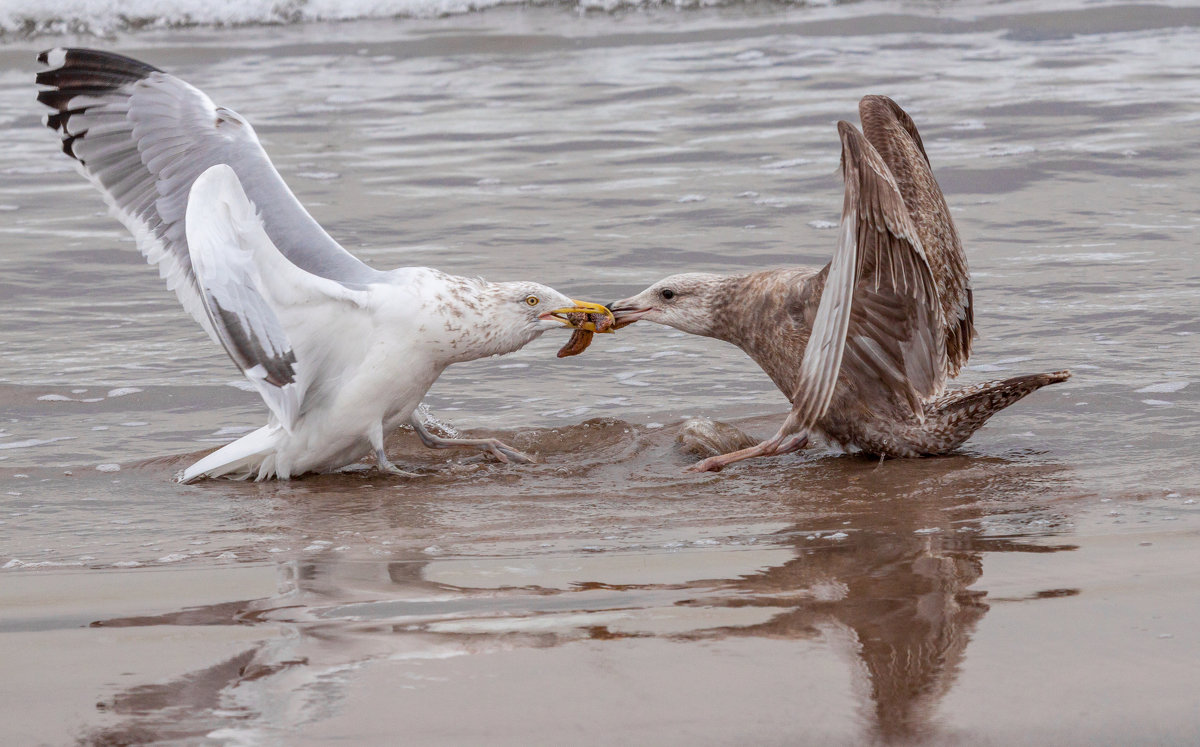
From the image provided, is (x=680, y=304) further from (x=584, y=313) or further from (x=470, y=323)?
(x=470, y=323)

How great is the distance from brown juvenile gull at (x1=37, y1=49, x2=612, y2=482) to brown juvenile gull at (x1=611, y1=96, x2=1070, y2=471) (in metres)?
0.56

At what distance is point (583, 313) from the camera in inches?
206

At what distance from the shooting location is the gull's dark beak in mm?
5207

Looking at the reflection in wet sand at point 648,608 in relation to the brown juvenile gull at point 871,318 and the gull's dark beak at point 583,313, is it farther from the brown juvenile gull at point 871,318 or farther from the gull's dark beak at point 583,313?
the gull's dark beak at point 583,313

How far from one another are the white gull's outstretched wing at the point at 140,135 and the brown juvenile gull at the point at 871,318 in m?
1.57

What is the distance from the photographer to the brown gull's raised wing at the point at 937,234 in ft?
17.2

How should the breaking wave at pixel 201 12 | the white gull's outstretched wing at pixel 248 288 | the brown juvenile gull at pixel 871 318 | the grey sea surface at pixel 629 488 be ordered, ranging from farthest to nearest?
the breaking wave at pixel 201 12
the brown juvenile gull at pixel 871 318
the white gull's outstretched wing at pixel 248 288
the grey sea surface at pixel 629 488

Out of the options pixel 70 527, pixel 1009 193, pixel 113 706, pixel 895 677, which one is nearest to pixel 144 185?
pixel 70 527

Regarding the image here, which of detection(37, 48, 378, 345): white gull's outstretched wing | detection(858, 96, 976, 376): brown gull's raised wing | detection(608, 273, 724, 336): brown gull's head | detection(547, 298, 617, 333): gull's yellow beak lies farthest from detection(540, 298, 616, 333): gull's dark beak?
detection(858, 96, 976, 376): brown gull's raised wing

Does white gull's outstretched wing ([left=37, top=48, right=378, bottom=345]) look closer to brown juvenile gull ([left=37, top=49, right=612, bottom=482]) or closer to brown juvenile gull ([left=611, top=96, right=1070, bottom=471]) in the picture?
brown juvenile gull ([left=37, top=49, right=612, bottom=482])

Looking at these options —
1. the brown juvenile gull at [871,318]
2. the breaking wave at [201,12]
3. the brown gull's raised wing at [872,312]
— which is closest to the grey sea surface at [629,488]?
the brown juvenile gull at [871,318]

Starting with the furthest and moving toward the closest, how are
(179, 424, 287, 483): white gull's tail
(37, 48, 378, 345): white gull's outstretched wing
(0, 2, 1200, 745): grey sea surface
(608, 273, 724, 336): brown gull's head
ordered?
(608, 273, 724, 336): brown gull's head, (37, 48, 378, 345): white gull's outstretched wing, (179, 424, 287, 483): white gull's tail, (0, 2, 1200, 745): grey sea surface

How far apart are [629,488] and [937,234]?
1561 millimetres

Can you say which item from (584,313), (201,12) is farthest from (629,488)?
(201,12)
